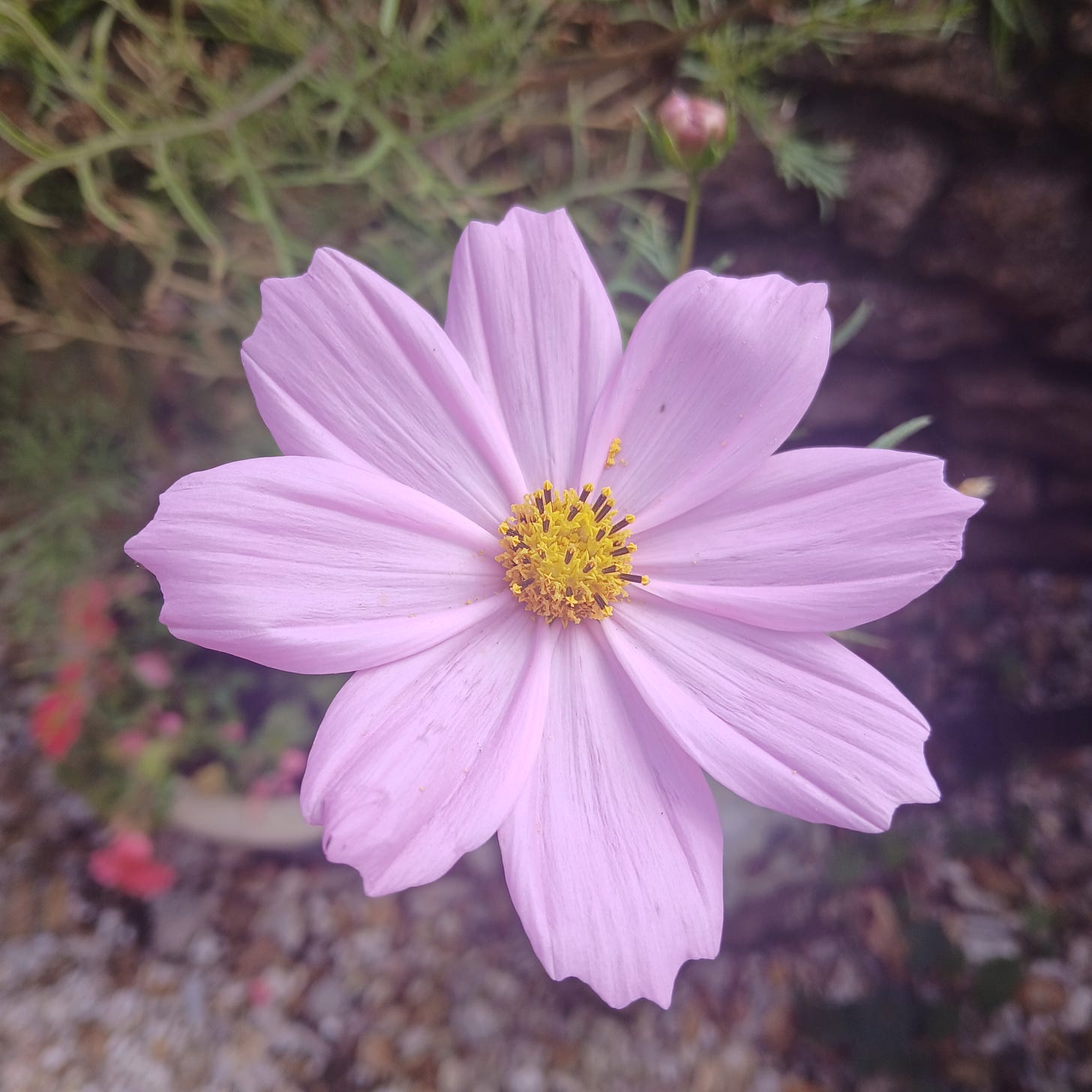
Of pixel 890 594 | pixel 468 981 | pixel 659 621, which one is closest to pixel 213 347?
pixel 659 621

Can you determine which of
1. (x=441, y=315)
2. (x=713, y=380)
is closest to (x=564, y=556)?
(x=713, y=380)

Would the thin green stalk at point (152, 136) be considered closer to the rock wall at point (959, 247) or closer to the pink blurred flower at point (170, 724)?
the rock wall at point (959, 247)

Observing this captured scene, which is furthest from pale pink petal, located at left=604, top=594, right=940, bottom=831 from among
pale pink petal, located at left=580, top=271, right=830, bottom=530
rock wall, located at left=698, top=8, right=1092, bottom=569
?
→ rock wall, located at left=698, top=8, right=1092, bottom=569

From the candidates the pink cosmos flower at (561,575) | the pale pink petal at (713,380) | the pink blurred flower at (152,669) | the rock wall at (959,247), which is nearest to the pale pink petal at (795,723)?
the pink cosmos flower at (561,575)

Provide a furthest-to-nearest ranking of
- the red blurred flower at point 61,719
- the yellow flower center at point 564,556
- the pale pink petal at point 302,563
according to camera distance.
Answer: the red blurred flower at point 61,719
the yellow flower center at point 564,556
the pale pink petal at point 302,563

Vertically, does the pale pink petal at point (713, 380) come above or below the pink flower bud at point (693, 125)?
below

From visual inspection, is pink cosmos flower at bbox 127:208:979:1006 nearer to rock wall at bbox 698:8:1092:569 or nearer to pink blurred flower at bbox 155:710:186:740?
rock wall at bbox 698:8:1092:569
